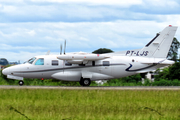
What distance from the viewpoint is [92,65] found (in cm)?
2941

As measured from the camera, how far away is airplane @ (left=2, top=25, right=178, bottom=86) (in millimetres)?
28812

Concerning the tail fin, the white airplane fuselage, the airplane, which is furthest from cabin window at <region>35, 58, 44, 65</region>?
the tail fin

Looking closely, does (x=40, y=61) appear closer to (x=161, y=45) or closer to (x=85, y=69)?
(x=85, y=69)

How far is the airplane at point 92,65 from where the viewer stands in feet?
94.5

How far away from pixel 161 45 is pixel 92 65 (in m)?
7.70

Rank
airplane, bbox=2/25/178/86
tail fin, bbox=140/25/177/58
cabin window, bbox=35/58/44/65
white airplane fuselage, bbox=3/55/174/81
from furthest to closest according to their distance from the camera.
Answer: tail fin, bbox=140/25/177/58, cabin window, bbox=35/58/44/65, white airplane fuselage, bbox=3/55/174/81, airplane, bbox=2/25/178/86

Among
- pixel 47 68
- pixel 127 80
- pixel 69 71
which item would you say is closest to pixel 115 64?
pixel 69 71

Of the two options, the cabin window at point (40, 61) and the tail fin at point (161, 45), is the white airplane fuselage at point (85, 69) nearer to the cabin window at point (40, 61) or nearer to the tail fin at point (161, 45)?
the cabin window at point (40, 61)

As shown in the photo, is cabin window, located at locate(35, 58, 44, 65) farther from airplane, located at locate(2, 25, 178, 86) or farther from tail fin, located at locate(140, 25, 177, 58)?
tail fin, located at locate(140, 25, 177, 58)

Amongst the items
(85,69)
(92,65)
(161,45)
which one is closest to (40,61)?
(85,69)

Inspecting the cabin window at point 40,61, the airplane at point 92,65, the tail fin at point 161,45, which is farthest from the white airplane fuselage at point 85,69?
the tail fin at point 161,45

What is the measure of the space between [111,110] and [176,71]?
3468 cm

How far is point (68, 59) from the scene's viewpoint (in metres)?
28.1

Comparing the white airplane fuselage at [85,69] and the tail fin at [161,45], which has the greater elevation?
the tail fin at [161,45]
